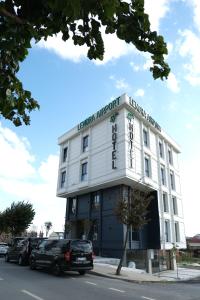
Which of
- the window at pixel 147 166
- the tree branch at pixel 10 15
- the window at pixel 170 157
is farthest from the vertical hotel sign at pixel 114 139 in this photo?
the tree branch at pixel 10 15

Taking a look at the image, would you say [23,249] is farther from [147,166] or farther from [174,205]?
[174,205]

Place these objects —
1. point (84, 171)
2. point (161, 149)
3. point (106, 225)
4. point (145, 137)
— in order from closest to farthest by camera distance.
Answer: point (106, 225), point (145, 137), point (84, 171), point (161, 149)

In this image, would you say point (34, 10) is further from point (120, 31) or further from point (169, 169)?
point (169, 169)

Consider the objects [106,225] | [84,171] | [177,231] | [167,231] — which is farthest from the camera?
[177,231]

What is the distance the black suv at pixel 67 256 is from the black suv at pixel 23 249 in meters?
3.06

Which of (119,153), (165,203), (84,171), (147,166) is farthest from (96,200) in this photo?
(165,203)

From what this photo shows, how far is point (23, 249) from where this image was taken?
2098 centimetres

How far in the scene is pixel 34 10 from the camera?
11.3ft

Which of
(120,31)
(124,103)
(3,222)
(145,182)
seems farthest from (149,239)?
(120,31)

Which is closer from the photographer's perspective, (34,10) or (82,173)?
(34,10)

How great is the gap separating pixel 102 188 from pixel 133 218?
47.0 ft

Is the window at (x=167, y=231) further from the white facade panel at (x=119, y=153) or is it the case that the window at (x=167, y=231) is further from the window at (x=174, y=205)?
the window at (x=174, y=205)

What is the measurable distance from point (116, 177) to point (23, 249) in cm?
1138

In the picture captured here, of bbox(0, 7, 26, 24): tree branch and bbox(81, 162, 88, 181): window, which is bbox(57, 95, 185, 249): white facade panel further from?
bbox(0, 7, 26, 24): tree branch
